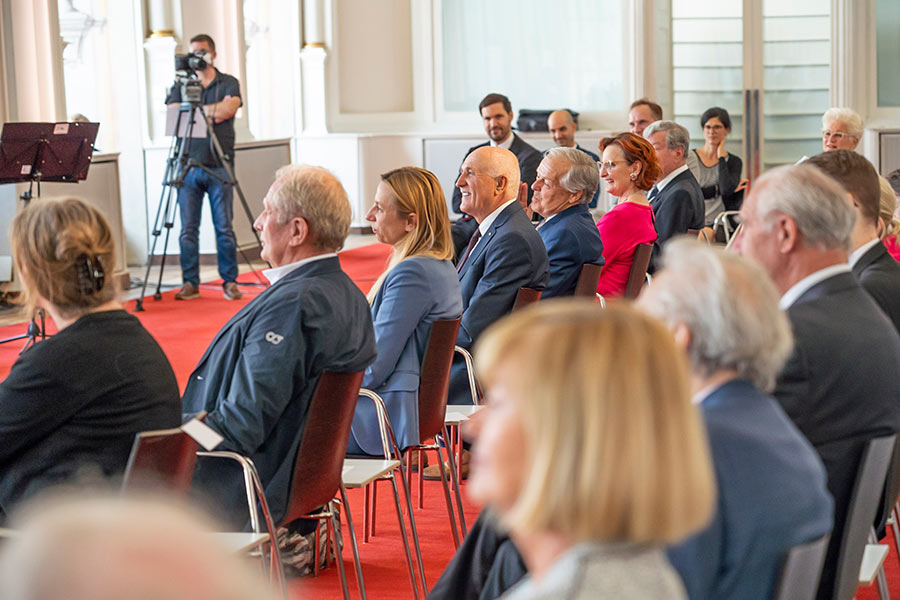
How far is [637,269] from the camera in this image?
5.29 metres

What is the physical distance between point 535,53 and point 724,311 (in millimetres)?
12774

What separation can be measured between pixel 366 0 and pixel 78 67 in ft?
14.5

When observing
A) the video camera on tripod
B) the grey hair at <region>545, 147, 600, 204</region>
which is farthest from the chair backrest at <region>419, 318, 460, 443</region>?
the video camera on tripod

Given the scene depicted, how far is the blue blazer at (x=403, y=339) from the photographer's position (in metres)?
3.57

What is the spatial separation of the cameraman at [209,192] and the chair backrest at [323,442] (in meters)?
6.40

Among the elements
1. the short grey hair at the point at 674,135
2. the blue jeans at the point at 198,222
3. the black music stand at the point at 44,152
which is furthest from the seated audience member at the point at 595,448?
the blue jeans at the point at 198,222

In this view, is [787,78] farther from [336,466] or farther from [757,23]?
[336,466]

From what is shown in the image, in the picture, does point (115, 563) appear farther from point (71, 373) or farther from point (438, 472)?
point (438, 472)

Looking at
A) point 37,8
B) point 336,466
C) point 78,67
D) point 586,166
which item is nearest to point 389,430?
point 336,466

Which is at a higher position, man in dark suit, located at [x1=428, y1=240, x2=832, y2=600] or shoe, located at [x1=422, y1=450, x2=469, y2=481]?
man in dark suit, located at [x1=428, y1=240, x2=832, y2=600]

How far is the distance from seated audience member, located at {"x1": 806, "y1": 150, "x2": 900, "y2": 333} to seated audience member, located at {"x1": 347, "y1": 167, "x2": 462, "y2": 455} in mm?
1183

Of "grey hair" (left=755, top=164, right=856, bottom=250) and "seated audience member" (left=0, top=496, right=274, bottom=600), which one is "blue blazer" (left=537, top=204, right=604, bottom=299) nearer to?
"grey hair" (left=755, top=164, right=856, bottom=250)

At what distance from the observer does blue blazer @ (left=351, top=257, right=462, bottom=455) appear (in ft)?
11.7

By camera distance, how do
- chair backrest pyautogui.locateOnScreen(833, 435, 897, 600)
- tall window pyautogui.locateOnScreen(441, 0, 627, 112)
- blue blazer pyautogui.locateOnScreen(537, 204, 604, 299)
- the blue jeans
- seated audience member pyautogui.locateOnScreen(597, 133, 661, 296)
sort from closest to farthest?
chair backrest pyautogui.locateOnScreen(833, 435, 897, 600)
blue blazer pyautogui.locateOnScreen(537, 204, 604, 299)
seated audience member pyautogui.locateOnScreen(597, 133, 661, 296)
the blue jeans
tall window pyautogui.locateOnScreen(441, 0, 627, 112)
